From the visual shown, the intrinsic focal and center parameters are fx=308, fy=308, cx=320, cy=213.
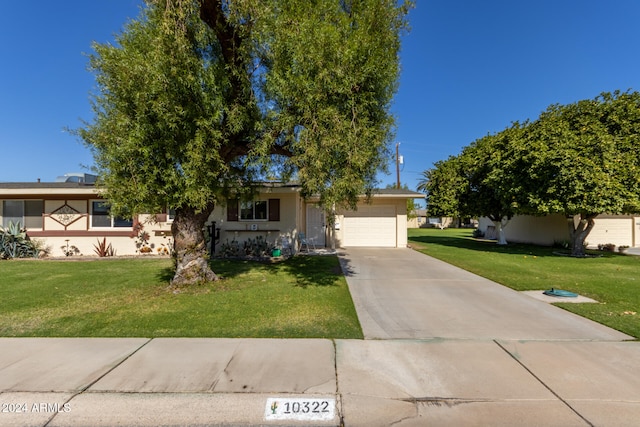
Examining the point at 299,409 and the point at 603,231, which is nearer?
the point at 299,409

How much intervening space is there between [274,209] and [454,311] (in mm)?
8603

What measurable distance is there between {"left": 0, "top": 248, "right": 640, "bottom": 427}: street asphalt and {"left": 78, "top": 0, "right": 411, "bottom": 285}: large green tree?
2.66 metres

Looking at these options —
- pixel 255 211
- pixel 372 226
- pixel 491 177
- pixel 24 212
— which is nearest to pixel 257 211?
pixel 255 211

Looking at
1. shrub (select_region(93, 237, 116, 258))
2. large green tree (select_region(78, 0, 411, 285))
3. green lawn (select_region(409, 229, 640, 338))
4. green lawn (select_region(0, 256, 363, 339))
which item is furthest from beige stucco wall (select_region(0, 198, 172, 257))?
green lawn (select_region(409, 229, 640, 338))

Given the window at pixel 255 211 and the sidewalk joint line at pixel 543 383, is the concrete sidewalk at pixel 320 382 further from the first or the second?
the window at pixel 255 211

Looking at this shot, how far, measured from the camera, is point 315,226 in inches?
634

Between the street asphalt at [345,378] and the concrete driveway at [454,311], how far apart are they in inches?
1.7

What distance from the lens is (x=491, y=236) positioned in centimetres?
2419

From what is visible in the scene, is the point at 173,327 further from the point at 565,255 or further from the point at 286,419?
the point at 565,255

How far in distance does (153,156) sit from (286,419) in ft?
16.3

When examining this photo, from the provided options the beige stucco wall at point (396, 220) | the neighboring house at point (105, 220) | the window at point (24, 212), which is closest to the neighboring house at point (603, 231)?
the beige stucco wall at point (396, 220)

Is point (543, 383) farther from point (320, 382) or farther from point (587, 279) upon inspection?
point (587, 279)

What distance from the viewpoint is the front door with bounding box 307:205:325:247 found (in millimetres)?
16047

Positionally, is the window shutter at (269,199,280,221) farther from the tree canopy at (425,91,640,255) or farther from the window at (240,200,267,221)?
the tree canopy at (425,91,640,255)
